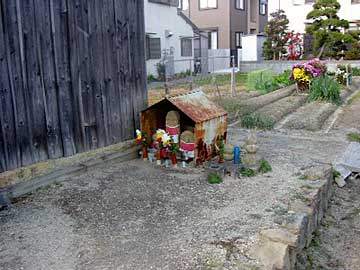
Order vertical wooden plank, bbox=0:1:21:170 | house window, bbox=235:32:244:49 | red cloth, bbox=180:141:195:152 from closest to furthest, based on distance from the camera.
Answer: vertical wooden plank, bbox=0:1:21:170, red cloth, bbox=180:141:195:152, house window, bbox=235:32:244:49

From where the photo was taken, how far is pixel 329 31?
18.1 metres

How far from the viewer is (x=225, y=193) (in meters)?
4.10

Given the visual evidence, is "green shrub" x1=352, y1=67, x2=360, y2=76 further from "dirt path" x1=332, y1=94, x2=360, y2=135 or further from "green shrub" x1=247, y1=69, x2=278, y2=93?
"dirt path" x1=332, y1=94, x2=360, y2=135

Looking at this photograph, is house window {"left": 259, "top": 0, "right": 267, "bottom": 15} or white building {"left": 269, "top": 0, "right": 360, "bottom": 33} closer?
white building {"left": 269, "top": 0, "right": 360, "bottom": 33}

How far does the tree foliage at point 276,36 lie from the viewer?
1986cm

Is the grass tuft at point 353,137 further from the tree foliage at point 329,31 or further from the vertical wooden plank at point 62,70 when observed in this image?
the tree foliage at point 329,31

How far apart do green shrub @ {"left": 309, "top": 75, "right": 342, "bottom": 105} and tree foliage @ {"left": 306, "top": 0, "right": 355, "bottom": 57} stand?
8.48m

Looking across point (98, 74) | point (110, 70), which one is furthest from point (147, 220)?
point (110, 70)

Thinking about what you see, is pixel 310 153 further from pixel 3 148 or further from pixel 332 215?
pixel 3 148

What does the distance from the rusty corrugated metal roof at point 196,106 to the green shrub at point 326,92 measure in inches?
229

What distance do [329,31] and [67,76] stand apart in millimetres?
16401

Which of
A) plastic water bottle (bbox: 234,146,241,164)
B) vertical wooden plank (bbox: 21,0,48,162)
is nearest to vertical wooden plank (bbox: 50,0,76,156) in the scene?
vertical wooden plank (bbox: 21,0,48,162)

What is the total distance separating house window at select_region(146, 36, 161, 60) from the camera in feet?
54.2

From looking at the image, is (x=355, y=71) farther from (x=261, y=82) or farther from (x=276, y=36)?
(x=261, y=82)
